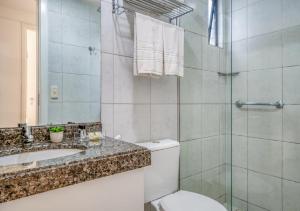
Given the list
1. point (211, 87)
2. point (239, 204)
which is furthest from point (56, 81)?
point (239, 204)

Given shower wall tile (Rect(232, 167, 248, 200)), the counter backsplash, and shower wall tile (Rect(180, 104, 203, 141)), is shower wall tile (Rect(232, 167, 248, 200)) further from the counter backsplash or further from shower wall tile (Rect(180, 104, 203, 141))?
the counter backsplash

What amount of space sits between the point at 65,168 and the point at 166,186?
963 mm

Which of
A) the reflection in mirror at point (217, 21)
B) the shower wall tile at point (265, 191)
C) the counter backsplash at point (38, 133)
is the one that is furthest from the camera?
the reflection in mirror at point (217, 21)

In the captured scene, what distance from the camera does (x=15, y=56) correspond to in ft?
3.59

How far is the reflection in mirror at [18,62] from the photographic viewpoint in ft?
3.51

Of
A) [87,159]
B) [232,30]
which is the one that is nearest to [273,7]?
[232,30]

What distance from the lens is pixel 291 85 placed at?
176 cm

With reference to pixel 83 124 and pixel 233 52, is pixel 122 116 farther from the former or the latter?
pixel 233 52

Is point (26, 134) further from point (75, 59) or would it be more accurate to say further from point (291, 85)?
point (291, 85)

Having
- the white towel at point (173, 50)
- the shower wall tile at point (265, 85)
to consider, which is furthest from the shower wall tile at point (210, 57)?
the white towel at point (173, 50)

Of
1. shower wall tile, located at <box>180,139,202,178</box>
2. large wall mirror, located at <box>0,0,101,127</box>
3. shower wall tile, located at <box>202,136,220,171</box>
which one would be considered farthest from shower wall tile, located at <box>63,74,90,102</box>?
shower wall tile, located at <box>202,136,220,171</box>

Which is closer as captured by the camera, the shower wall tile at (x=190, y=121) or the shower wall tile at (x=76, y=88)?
the shower wall tile at (x=76, y=88)

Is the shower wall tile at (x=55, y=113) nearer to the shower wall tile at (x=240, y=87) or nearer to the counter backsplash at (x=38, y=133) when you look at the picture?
the counter backsplash at (x=38, y=133)

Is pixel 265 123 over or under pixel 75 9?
under
